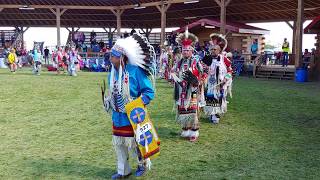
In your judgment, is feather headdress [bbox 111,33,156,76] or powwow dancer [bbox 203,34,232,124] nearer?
feather headdress [bbox 111,33,156,76]

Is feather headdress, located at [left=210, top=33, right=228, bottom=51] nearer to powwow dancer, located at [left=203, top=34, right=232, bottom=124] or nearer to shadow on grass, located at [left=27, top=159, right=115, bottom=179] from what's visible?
powwow dancer, located at [left=203, top=34, right=232, bottom=124]

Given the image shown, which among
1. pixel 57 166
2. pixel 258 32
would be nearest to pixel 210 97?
pixel 57 166

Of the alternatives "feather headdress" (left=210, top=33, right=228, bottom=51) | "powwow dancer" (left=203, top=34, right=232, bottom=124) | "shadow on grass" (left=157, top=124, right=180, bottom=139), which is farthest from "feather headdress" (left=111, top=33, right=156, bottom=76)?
"feather headdress" (left=210, top=33, right=228, bottom=51)

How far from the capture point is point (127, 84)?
391 centimetres

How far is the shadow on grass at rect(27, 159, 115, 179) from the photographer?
4172 mm

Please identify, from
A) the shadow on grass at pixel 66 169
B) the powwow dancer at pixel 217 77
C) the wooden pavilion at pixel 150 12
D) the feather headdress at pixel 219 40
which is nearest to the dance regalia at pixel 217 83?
the powwow dancer at pixel 217 77

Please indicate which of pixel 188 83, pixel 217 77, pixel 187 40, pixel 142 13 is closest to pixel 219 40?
pixel 217 77

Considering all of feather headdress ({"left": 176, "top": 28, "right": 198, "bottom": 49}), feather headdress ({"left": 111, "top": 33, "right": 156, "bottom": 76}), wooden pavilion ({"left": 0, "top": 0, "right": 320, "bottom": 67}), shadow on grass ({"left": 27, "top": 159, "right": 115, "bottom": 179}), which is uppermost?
wooden pavilion ({"left": 0, "top": 0, "right": 320, "bottom": 67})

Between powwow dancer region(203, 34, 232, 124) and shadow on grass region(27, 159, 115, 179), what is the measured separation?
10.3ft

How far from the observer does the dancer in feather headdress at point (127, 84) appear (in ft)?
12.8

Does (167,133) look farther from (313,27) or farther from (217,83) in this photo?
(313,27)

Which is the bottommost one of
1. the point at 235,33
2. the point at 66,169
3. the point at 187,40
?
the point at 66,169

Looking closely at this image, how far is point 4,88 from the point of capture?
12406 millimetres

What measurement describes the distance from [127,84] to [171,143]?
1992 millimetres
